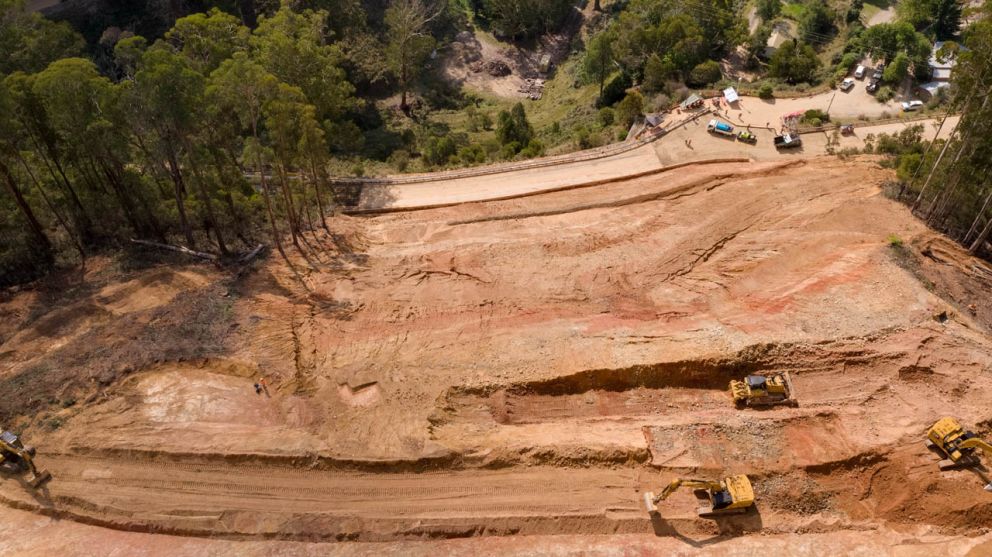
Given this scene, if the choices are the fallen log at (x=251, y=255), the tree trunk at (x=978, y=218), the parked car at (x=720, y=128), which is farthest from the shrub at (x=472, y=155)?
the tree trunk at (x=978, y=218)

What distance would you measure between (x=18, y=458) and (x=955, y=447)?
1343 inches

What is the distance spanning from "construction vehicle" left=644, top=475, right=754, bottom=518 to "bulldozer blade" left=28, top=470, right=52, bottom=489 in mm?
21772

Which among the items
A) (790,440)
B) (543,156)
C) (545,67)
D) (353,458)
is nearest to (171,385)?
(353,458)

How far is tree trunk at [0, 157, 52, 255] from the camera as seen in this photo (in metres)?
28.6

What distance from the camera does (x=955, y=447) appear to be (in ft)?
68.2

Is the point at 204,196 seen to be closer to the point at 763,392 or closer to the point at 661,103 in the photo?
the point at 763,392

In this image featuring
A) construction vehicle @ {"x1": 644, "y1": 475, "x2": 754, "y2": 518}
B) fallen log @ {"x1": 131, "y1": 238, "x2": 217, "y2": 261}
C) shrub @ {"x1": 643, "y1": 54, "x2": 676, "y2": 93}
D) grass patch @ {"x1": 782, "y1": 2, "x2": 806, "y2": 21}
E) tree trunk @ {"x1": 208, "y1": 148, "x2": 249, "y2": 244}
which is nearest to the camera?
construction vehicle @ {"x1": 644, "y1": 475, "x2": 754, "y2": 518}

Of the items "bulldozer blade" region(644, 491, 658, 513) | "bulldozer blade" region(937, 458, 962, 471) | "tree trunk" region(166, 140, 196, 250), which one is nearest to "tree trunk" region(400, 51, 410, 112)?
"tree trunk" region(166, 140, 196, 250)

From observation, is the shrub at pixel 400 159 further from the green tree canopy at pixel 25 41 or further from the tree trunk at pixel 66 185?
the green tree canopy at pixel 25 41

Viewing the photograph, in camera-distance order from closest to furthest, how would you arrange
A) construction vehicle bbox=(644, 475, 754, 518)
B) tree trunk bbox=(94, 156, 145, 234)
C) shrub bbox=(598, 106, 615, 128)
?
construction vehicle bbox=(644, 475, 754, 518) → tree trunk bbox=(94, 156, 145, 234) → shrub bbox=(598, 106, 615, 128)

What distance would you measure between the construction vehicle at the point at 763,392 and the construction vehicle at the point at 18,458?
88.2ft

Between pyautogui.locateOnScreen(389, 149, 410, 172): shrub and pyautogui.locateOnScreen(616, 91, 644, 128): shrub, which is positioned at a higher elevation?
pyautogui.locateOnScreen(616, 91, 644, 128): shrub

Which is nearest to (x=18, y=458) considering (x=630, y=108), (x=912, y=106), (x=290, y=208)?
(x=290, y=208)

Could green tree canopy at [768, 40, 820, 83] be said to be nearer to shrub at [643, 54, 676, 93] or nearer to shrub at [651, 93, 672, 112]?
shrub at [643, 54, 676, 93]
